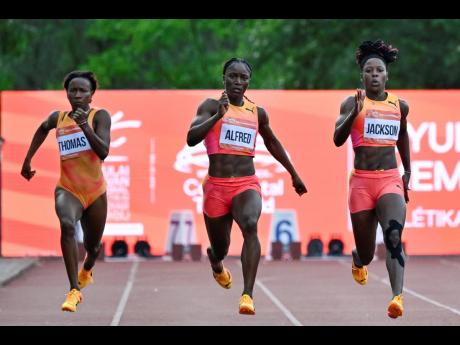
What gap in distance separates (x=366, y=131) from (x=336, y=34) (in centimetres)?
2900

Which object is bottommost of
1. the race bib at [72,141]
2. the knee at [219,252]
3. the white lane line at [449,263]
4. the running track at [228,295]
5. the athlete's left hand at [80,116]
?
the white lane line at [449,263]

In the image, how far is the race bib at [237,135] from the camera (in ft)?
39.7

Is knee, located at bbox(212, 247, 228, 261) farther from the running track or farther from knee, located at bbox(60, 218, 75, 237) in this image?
the running track

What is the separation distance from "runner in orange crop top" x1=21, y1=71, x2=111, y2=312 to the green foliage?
2601 cm

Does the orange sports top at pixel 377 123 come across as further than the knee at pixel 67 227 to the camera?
No

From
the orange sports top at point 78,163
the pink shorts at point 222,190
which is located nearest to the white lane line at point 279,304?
the pink shorts at point 222,190

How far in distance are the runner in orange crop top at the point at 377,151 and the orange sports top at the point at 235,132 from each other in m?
0.73

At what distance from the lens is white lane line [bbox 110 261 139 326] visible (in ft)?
58.9

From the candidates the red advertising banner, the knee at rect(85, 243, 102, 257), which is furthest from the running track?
the knee at rect(85, 243, 102, 257)

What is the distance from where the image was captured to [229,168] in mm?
12383

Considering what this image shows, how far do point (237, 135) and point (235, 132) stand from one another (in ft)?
0.12

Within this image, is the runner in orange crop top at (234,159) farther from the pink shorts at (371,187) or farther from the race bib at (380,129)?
the race bib at (380,129)
